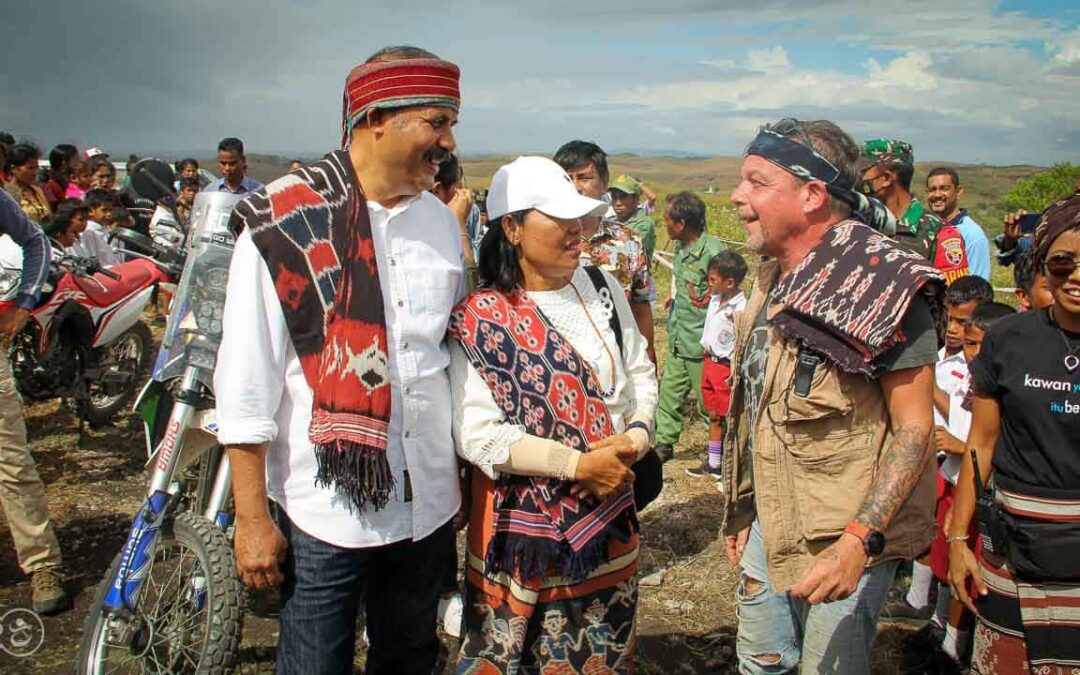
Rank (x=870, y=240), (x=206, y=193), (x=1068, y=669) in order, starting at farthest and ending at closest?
(x=206, y=193) < (x=1068, y=669) < (x=870, y=240)

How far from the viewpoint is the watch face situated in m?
1.93

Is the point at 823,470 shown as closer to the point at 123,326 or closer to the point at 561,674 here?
the point at 561,674

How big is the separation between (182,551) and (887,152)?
4412mm

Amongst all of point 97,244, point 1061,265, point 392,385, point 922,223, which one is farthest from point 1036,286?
point 97,244

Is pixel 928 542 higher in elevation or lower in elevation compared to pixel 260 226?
lower

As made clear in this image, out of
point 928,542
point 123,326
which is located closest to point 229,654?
point 928,542

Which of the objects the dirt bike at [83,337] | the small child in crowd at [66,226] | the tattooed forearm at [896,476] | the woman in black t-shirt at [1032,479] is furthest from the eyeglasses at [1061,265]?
the small child in crowd at [66,226]

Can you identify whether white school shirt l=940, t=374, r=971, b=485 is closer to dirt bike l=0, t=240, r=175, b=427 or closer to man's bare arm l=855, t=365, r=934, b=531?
man's bare arm l=855, t=365, r=934, b=531

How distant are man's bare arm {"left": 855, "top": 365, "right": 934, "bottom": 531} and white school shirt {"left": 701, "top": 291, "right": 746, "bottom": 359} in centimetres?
333

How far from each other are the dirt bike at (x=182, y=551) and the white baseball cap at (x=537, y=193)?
0.96 metres

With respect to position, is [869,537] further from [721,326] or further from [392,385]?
[721,326]

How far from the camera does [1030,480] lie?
238 centimetres

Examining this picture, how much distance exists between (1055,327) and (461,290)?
5.96 ft

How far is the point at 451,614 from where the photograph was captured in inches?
143
